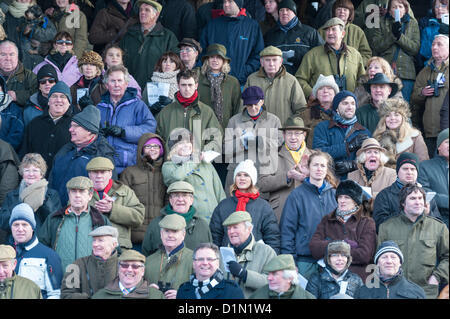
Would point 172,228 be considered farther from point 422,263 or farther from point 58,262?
point 422,263

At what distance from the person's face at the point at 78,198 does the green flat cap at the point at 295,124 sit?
98.9 inches

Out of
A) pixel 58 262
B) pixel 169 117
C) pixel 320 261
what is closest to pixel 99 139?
pixel 169 117

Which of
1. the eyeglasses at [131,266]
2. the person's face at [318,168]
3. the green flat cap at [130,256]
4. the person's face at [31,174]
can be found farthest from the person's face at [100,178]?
the person's face at [318,168]

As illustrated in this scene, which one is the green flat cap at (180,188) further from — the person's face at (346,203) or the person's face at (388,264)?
the person's face at (388,264)

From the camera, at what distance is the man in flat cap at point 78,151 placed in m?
12.7

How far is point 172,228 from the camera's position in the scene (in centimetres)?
1127

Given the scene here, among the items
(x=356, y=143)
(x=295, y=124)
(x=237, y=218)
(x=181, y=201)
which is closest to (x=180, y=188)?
(x=181, y=201)

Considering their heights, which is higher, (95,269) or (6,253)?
(6,253)

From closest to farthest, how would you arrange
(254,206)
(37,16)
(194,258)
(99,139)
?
1. (194,258)
2. (254,206)
3. (99,139)
4. (37,16)

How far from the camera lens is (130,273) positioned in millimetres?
10789

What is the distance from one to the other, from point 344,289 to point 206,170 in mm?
2450

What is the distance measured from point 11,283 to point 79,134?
95.1 inches

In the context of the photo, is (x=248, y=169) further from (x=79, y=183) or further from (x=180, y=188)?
(x=79, y=183)

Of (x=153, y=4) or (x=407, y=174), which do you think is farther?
(x=153, y=4)
